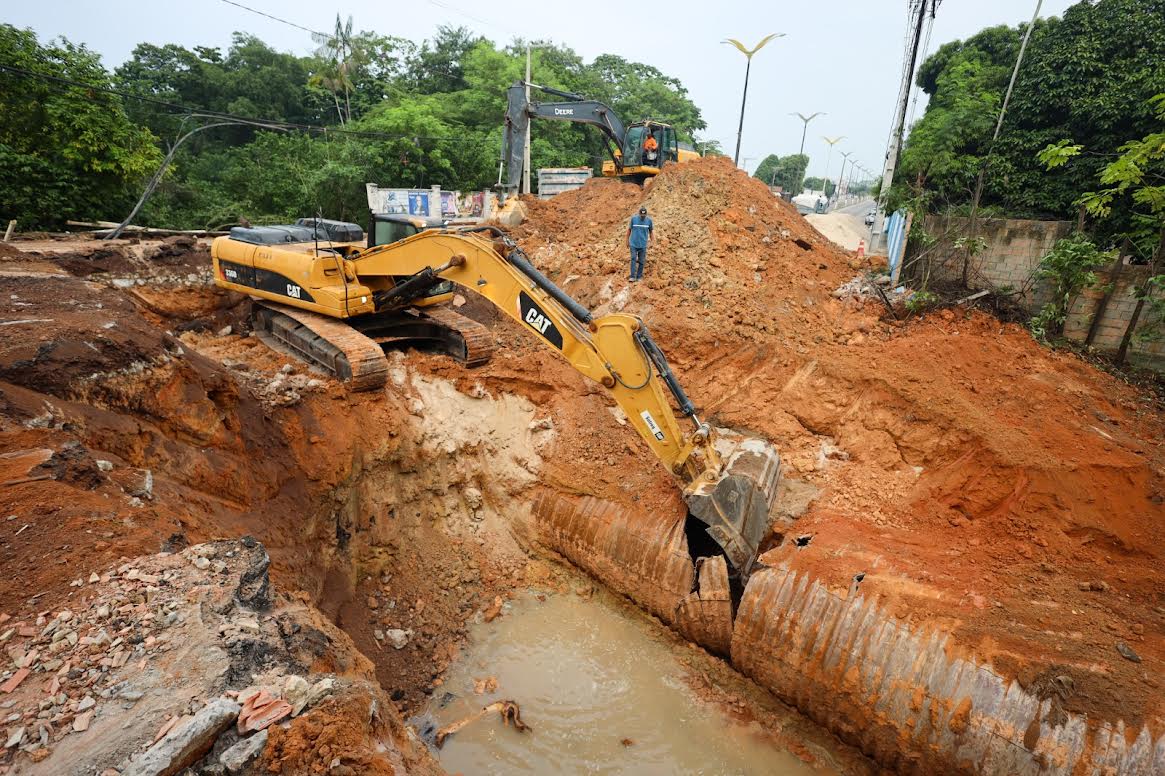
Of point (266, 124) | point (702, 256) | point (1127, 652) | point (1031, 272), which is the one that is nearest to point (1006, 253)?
point (1031, 272)

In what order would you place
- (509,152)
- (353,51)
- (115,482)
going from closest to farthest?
(115,482)
(509,152)
(353,51)

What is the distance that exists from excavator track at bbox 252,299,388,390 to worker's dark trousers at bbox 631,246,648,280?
4.44 metres

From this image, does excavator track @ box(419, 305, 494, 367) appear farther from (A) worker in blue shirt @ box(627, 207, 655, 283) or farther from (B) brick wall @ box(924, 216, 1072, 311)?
(B) brick wall @ box(924, 216, 1072, 311)

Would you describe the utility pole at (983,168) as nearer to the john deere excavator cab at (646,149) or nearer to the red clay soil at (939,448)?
the red clay soil at (939,448)

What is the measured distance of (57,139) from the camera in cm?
1167

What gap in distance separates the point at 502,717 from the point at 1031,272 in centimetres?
977

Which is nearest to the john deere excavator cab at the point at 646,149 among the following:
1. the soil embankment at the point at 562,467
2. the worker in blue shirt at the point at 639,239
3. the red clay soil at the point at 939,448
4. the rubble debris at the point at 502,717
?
the red clay soil at the point at 939,448

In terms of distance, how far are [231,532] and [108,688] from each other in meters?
1.90

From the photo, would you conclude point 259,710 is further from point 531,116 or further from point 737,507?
point 531,116

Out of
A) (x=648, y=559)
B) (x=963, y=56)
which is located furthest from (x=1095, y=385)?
(x=963, y=56)

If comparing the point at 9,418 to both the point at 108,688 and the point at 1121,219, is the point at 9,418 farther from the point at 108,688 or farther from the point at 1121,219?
the point at 1121,219

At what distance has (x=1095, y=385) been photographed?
7.02m

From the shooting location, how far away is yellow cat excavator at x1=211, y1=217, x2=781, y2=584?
16.1ft

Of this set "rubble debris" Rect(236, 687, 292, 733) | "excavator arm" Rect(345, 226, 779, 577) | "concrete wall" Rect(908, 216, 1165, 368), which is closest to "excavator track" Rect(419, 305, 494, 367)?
"excavator arm" Rect(345, 226, 779, 577)
